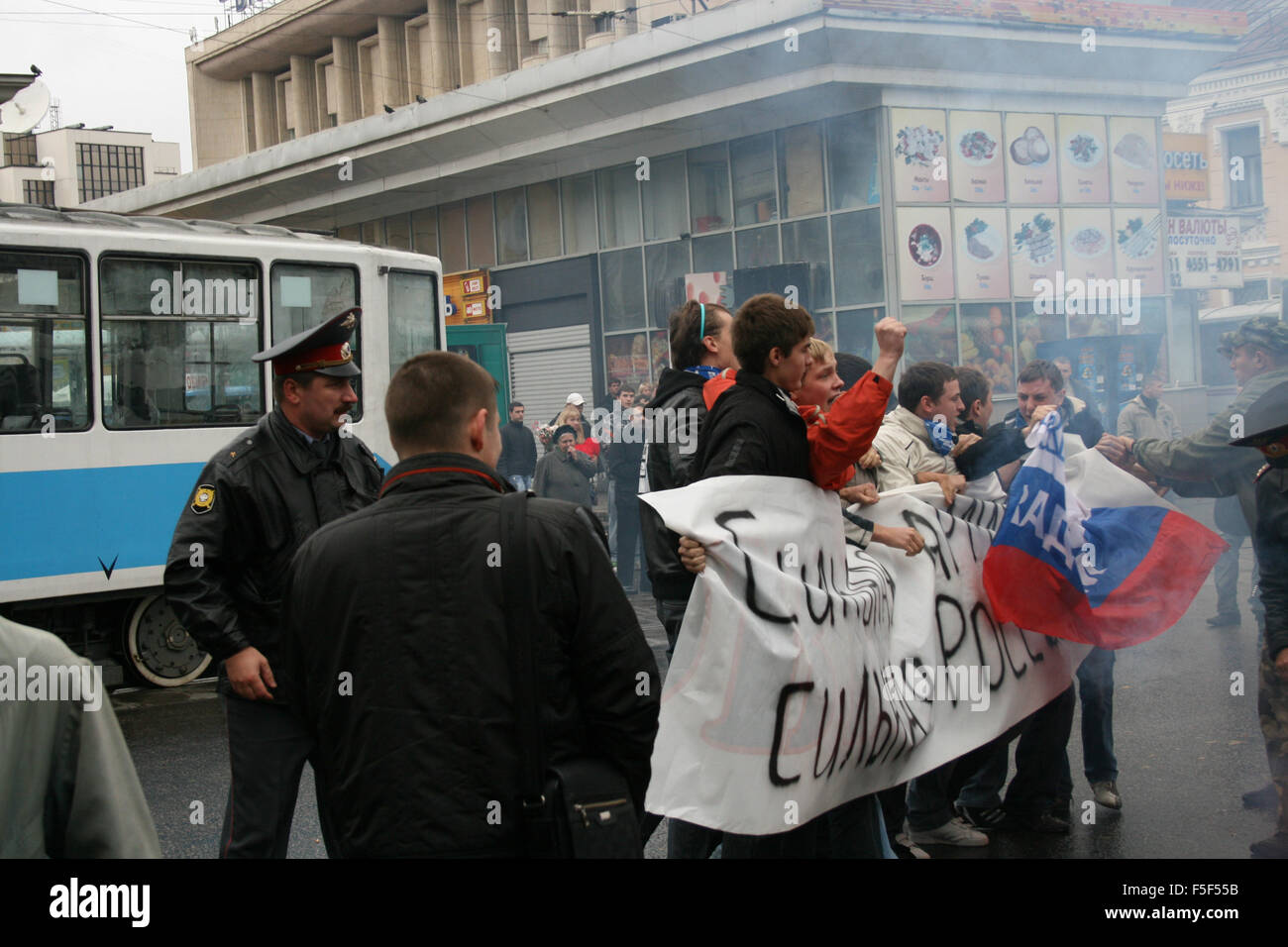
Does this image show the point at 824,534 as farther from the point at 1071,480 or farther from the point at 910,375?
the point at 1071,480

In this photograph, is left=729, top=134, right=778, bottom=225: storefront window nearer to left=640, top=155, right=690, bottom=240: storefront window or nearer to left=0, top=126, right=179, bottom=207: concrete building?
left=640, top=155, right=690, bottom=240: storefront window

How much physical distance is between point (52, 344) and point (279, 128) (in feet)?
115

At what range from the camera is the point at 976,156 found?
19.6m

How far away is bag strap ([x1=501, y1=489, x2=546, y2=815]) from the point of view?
2.31m

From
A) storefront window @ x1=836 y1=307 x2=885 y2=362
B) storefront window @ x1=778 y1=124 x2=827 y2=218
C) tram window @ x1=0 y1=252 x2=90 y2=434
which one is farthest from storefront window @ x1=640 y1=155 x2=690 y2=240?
tram window @ x1=0 y1=252 x2=90 y2=434

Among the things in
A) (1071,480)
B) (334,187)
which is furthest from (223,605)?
(334,187)

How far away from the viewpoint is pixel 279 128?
40969mm

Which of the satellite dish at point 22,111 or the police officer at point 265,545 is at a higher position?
the satellite dish at point 22,111

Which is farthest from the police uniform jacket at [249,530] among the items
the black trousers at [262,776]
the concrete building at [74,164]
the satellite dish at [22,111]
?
the concrete building at [74,164]

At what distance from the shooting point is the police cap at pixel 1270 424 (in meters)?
4.11

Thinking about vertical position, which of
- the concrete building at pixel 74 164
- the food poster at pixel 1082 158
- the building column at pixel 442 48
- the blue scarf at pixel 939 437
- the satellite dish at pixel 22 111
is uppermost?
the concrete building at pixel 74 164

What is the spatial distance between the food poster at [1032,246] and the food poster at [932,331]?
1404 mm

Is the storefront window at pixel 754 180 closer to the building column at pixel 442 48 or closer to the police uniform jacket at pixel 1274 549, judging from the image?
the building column at pixel 442 48

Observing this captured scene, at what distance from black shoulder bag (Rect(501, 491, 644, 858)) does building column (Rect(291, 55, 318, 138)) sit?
3946 cm
